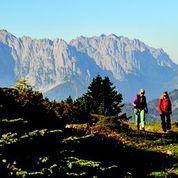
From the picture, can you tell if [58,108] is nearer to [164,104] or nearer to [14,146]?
[164,104]

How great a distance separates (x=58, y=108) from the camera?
36844 mm

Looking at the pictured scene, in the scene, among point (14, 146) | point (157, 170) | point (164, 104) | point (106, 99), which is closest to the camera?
point (14, 146)

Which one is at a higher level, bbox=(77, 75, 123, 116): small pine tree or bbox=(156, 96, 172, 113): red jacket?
bbox=(77, 75, 123, 116): small pine tree

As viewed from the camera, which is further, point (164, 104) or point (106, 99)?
point (106, 99)

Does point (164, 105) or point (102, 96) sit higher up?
point (102, 96)

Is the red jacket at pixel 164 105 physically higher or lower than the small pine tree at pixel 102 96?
lower

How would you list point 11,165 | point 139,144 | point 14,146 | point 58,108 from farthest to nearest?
point 58,108 < point 139,144 < point 14,146 < point 11,165

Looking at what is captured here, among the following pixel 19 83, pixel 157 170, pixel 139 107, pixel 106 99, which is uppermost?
pixel 106 99

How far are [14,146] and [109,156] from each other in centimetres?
645

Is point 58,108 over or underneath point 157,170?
over

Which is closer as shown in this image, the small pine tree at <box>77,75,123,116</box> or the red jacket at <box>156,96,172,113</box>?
the red jacket at <box>156,96,172,113</box>

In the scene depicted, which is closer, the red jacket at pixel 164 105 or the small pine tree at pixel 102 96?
the red jacket at pixel 164 105

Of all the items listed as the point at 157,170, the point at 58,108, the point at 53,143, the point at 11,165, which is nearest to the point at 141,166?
the point at 157,170

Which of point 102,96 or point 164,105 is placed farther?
point 102,96
